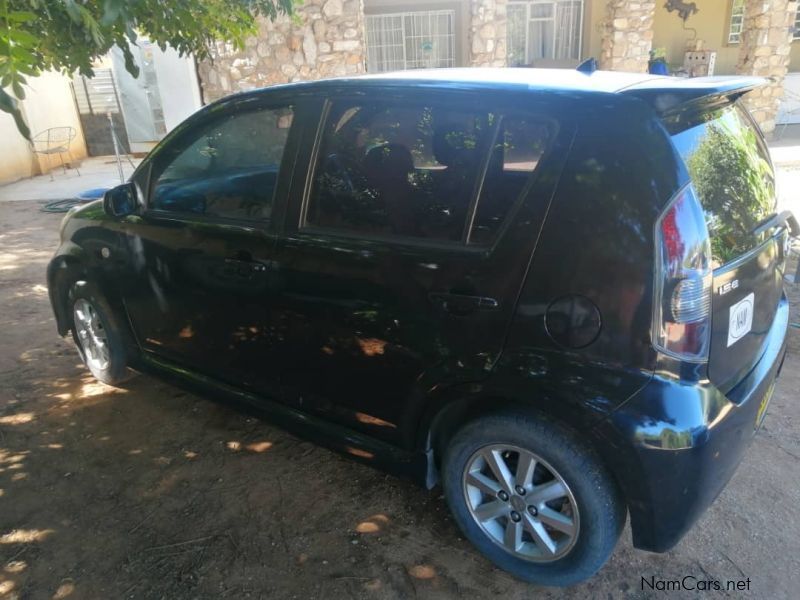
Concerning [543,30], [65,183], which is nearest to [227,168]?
[65,183]

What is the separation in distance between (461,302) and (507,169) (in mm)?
502

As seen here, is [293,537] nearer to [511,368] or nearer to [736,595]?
[511,368]

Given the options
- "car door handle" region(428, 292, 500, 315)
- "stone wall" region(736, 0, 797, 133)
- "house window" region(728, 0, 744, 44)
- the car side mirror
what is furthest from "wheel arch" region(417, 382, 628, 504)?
"house window" region(728, 0, 744, 44)

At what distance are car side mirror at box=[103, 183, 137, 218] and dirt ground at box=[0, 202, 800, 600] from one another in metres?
1.21

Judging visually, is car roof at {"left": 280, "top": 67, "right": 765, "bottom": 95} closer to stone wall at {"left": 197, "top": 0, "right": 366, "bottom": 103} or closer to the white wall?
stone wall at {"left": 197, "top": 0, "right": 366, "bottom": 103}

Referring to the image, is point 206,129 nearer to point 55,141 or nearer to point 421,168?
point 421,168

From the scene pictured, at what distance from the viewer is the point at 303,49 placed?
31.9ft

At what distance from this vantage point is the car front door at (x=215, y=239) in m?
2.69

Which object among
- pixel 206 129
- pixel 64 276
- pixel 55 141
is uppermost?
pixel 206 129

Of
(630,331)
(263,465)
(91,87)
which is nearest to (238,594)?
(263,465)

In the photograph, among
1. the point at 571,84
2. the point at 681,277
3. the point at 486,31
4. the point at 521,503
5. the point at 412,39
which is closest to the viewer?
the point at 681,277

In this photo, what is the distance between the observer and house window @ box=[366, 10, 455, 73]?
1226 centimetres

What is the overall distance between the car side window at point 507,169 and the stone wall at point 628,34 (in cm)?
1075

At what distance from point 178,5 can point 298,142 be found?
109 cm
